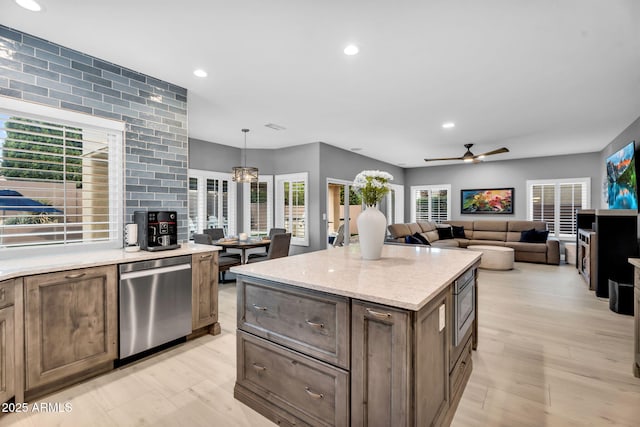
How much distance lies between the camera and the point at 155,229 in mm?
2805

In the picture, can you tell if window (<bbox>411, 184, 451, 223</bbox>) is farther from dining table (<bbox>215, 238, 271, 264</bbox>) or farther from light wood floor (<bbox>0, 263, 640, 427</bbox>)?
dining table (<bbox>215, 238, 271, 264</bbox>)

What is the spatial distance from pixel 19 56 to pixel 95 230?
1.45 metres

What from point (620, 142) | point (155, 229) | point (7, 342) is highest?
point (620, 142)

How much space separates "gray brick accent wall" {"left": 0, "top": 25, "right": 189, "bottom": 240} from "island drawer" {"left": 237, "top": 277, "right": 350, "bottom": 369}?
1.84 metres

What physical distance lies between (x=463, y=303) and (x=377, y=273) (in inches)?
25.8

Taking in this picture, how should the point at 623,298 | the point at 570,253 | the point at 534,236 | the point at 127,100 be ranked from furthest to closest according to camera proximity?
the point at 534,236, the point at 570,253, the point at 623,298, the point at 127,100

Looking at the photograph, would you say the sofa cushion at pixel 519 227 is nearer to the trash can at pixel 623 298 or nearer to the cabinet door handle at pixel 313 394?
the trash can at pixel 623 298

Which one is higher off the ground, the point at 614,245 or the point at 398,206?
the point at 398,206

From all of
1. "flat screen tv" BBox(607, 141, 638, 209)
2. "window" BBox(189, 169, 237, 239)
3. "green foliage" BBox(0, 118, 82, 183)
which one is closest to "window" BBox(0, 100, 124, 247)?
"green foliage" BBox(0, 118, 82, 183)

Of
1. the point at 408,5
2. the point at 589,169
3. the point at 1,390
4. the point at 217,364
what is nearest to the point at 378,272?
the point at 217,364

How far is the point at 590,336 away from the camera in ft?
9.84

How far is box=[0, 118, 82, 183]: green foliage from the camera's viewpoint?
2320 mm

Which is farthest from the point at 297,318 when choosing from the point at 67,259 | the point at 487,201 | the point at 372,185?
the point at 487,201

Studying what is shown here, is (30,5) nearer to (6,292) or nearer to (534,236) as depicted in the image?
(6,292)
